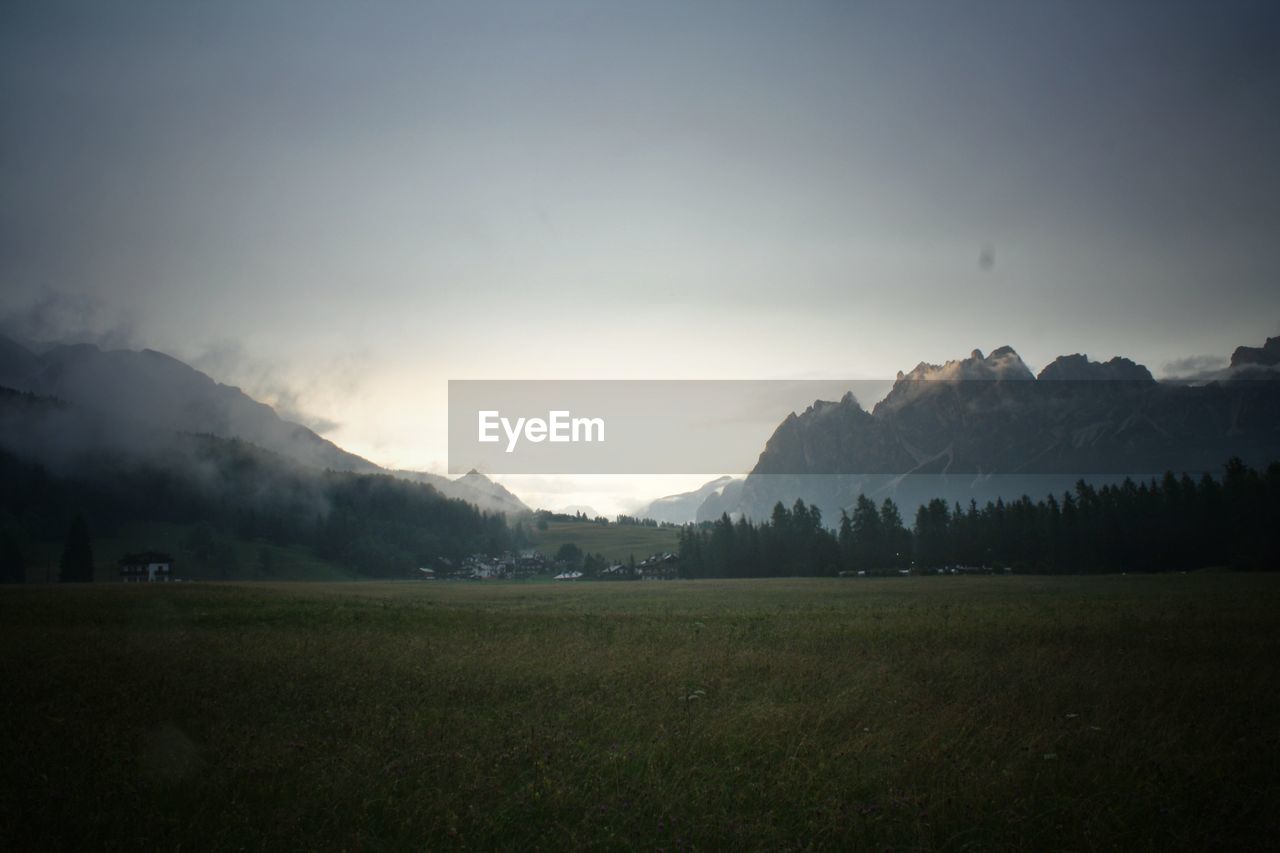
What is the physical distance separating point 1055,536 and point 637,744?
112m

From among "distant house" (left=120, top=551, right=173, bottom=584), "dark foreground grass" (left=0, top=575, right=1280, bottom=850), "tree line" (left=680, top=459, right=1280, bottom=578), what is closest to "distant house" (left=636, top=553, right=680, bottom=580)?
"tree line" (left=680, top=459, right=1280, bottom=578)

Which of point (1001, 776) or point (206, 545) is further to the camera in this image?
point (206, 545)

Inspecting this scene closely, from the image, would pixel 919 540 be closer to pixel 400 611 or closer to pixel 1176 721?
pixel 400 611

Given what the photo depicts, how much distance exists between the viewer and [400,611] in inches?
1238

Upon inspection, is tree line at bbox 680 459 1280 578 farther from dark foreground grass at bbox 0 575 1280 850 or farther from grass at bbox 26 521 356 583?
grass at bbox 26 521 356 583

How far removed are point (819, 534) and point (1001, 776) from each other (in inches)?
4843

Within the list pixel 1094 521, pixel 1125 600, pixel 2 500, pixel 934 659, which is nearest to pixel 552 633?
pixel 934 659

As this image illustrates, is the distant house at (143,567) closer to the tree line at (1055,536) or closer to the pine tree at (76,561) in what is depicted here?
the pine tree at (76,561)

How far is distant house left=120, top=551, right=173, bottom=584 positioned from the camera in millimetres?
143000

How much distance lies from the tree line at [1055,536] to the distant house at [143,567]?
115752 millimetres

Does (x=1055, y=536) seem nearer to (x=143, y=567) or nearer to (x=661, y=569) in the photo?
(x=661, y=569)

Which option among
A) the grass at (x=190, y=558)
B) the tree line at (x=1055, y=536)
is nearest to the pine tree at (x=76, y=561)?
the grass at (x=190, y=558)

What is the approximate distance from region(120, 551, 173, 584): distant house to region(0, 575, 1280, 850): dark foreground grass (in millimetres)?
152963

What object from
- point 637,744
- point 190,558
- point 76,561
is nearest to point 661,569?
point 76,561
